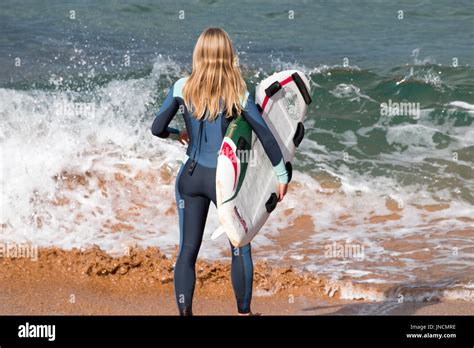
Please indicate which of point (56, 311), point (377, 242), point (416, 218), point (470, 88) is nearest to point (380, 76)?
point (470, 88)

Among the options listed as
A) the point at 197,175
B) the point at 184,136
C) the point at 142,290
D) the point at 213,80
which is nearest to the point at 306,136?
the point at 142,290

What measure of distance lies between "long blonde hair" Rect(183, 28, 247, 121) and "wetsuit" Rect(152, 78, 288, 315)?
48mm

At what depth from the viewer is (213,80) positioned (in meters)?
4.66

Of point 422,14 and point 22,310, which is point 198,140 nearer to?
point 22,310

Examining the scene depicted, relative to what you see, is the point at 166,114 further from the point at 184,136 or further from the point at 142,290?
the point at 142,290

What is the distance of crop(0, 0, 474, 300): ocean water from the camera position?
803cm

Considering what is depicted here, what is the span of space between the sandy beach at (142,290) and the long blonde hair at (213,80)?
179 cm

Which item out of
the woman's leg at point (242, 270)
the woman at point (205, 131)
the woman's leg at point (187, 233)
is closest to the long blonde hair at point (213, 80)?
the woman at point (205, 131)

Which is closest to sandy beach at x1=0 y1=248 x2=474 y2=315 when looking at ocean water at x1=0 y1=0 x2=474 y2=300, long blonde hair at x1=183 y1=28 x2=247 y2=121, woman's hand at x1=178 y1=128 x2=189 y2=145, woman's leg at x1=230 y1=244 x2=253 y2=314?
ocean water at x1=0 y1=0 x2=474 y2=300

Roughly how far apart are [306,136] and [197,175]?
631 centimetres

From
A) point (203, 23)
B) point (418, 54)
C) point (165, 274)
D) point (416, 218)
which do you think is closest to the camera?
point (165, 274)

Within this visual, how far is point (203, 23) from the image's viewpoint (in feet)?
52.0

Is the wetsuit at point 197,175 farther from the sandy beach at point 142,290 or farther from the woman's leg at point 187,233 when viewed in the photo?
the sandy beach at point 142,290

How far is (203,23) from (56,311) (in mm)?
10467
